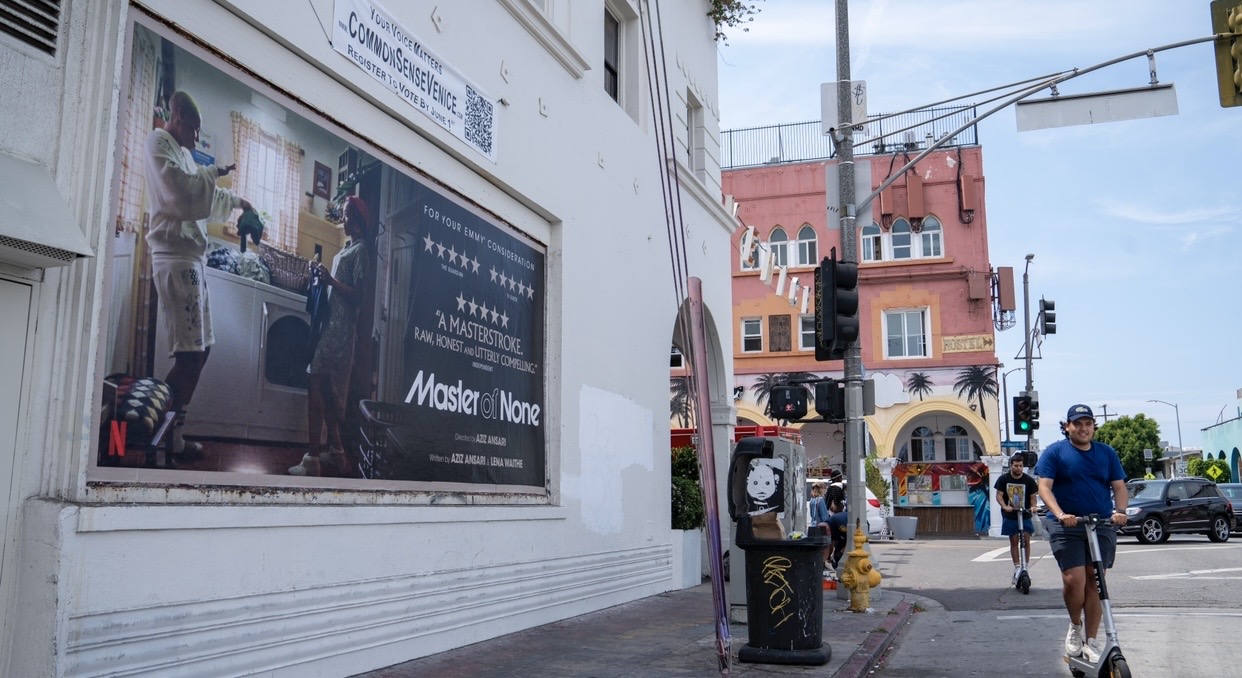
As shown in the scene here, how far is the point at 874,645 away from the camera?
896cm

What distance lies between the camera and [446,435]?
8.52m

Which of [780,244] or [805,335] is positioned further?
[780,244]

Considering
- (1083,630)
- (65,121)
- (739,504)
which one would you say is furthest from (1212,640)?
(65,121)

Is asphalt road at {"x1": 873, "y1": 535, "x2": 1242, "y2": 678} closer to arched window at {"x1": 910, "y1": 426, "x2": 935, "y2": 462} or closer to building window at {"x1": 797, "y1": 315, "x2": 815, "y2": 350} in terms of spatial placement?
arched window at {"x1": 910, "y1": 426, "x2": 935, "y2": 462}

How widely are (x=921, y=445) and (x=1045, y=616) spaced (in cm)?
2580

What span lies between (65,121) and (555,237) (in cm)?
594

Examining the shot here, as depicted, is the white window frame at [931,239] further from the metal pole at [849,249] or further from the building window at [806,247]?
the metal pole at [849,249]

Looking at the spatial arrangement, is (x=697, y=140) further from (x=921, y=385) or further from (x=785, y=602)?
(x=921, y=385)

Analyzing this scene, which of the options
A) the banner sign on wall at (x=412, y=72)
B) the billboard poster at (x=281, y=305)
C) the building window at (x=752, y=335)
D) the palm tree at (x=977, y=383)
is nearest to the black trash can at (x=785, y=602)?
the billboard poster at (x=281, y=305)

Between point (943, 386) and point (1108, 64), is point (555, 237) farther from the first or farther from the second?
point (943, 386)

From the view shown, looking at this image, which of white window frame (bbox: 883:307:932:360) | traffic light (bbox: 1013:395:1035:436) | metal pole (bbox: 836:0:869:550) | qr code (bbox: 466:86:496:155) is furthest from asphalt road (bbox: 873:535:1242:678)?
white window frame (bbox: 883:307:932:360)

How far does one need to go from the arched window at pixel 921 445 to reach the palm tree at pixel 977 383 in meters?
2.46

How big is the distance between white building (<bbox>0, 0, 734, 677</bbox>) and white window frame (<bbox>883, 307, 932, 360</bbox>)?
23.7 meters

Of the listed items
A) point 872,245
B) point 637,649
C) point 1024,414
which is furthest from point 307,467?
point 872,245
